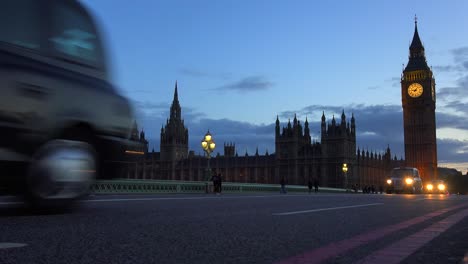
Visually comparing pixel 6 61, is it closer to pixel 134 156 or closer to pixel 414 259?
pixel 134 156

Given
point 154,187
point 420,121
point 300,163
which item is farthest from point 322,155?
point 154,187

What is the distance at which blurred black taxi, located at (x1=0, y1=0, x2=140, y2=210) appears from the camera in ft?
18.2

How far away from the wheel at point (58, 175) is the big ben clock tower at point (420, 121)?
111 metres

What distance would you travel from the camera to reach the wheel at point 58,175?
579 cm

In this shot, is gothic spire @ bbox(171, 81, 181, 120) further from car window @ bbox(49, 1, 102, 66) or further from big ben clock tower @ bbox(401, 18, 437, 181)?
car window @ bbox(49, 1, 102, 66)

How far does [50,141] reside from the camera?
5906 mm

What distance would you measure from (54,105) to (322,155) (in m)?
95.5

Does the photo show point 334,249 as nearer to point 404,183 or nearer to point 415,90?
point 404,183

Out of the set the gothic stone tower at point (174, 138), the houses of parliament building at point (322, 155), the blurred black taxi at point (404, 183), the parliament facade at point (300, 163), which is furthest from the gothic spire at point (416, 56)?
the blurred black taxi at point (404, 183)

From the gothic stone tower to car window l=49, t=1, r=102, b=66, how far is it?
11242 cm

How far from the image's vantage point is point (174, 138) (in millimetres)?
121750

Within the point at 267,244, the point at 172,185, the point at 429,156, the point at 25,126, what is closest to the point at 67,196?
the point at 25,126

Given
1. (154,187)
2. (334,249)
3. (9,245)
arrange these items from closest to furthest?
(9,245) < (334,249) < (154,187)

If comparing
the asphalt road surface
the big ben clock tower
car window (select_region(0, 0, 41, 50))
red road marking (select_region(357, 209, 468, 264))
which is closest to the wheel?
the asphalt road surface
